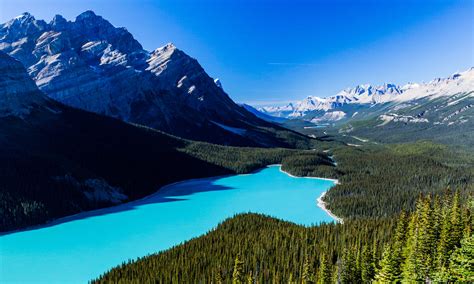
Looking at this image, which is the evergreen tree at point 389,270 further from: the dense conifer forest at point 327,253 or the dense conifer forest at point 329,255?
the dense conifer forest at point 327,253

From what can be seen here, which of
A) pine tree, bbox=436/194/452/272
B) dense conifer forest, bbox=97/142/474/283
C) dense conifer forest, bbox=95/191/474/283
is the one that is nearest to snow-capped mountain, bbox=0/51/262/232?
dense conifer forest, bbox=97/142/474/283

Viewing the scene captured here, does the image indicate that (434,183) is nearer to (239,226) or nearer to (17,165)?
(239,226)

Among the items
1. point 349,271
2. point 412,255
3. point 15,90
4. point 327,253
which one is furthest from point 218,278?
point 15,90

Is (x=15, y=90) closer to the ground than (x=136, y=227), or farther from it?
farther from it

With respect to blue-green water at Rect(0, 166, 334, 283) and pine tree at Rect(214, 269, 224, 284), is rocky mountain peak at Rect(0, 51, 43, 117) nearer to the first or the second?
blue-green water at Rect(0, 166, 334, 283)

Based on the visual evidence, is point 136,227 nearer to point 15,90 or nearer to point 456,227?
point 456,227

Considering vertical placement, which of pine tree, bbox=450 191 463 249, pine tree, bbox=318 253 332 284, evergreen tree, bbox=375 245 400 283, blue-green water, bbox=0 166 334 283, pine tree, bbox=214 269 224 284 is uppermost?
pine tree, bbox=450 191 463 249

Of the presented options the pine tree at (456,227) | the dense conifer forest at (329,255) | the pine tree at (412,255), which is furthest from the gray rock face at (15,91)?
the pine tree at (456,227)

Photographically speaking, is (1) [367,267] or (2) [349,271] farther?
(1) [367,267]
